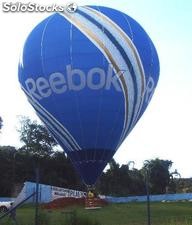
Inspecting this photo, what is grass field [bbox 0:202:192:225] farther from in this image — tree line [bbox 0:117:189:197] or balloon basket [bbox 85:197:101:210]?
tree line [bbox 0:117:189:197]

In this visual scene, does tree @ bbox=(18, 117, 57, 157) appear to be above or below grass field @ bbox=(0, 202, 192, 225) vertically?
above

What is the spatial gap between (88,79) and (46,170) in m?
50.3

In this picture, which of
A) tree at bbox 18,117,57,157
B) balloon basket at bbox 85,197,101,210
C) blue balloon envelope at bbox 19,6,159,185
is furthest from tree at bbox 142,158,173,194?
balloon basket at bbox 85,197,101,210

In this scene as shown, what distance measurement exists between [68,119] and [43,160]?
52.5m

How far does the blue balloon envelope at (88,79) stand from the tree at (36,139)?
2060 inches

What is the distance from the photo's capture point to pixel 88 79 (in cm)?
2802

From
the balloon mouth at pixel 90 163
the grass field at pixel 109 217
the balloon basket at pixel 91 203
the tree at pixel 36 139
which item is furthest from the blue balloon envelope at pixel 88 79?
the tree at pixel 36 139

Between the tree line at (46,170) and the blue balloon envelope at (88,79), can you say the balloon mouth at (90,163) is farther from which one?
the tree line at (46,170)

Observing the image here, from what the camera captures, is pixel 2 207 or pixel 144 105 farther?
pixel 2 207

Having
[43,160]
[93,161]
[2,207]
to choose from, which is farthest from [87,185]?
[43,160]

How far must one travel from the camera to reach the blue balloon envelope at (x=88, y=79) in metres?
28.1

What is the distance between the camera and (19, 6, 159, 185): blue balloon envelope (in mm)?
28141

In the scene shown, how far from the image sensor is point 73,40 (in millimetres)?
28344

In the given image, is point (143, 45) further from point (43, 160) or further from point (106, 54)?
point (43, 160)
